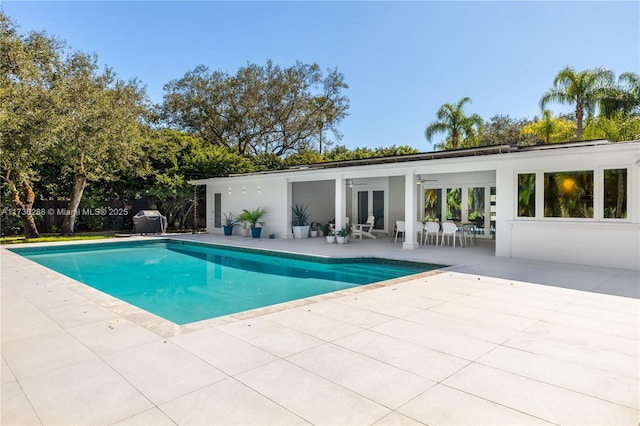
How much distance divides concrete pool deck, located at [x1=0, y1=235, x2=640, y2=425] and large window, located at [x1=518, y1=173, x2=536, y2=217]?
155 inches

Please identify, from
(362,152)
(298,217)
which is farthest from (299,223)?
(362,152)

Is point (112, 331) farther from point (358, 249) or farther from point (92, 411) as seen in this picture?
point (358, 249)

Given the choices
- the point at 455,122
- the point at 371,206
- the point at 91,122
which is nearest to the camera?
the point at 91,122

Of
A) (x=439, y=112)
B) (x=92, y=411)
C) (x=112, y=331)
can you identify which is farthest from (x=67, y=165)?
(x=439, y=112)

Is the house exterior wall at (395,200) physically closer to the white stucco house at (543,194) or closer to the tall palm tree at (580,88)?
the white stucco house at (543,194)

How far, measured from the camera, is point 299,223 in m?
16.4

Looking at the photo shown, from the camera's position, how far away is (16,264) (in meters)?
9.39

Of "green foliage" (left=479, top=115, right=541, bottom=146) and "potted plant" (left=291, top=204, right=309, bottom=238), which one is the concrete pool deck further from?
"green foliage" (left=479, top=115, right=541, bottom=146)

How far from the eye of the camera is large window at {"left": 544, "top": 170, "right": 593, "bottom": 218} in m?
8.95

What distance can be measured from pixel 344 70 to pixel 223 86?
917 centimetres

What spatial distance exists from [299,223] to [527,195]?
891cm

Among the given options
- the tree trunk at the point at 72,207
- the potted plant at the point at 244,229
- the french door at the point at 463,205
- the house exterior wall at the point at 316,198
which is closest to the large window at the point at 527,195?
the french door at the point at 463,205

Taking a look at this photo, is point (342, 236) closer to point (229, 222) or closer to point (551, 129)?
point (229, 222)

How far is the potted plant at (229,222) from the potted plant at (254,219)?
3.42ft
